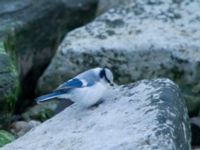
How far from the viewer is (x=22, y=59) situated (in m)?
7.17

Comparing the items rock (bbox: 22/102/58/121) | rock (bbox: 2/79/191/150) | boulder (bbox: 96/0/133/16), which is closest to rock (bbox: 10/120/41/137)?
rock (bbox: 22/102/58/121)

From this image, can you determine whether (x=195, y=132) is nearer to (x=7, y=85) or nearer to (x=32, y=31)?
(x=7, y=85)

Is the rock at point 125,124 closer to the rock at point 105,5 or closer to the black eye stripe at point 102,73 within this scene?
the black eye stripe at point 102,73

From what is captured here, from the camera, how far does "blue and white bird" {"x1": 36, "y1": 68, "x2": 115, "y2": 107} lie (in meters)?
4.97

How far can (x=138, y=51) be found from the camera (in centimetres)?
684

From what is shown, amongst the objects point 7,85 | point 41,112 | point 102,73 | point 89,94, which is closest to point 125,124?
point 89,94

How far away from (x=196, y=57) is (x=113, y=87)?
1.73m

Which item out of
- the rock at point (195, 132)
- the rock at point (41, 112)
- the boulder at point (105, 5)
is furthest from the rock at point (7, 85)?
the boulder at point (105, 5)

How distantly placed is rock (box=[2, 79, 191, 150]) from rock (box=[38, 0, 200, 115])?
165cm

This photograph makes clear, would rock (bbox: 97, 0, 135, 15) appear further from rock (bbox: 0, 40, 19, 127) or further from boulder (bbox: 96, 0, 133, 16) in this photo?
rock (bbox: 0, 40, 19, 127)

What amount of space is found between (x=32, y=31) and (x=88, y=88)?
8.22ft

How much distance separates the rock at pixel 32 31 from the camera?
279 inches

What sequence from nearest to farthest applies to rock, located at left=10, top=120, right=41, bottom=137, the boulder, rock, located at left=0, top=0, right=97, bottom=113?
1. rock, located at left=10, top=120, right=41, bottom=137
2. rock, located at left=0, top=0, right=97, bottom=113
3. the boulder

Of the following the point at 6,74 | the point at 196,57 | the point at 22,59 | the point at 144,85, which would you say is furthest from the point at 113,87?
the point at 22,59
